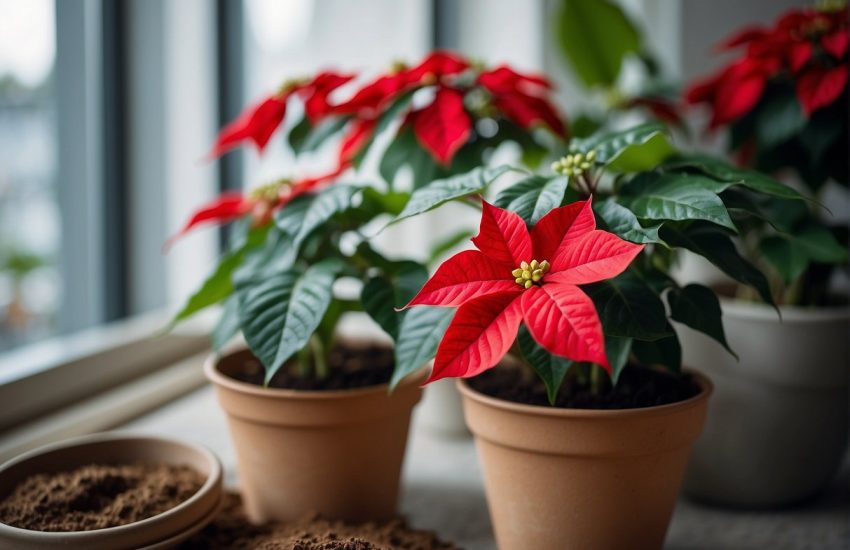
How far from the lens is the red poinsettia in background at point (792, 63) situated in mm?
849

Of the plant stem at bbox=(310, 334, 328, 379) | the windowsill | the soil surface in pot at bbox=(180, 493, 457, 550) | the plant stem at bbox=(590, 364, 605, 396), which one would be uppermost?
the plant stem at bbox=(590, 364, 605, 396)

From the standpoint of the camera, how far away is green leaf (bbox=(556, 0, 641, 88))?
4.68 feet

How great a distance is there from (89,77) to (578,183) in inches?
35.2

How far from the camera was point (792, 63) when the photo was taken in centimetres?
89

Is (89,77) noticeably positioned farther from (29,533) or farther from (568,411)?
(568,411)

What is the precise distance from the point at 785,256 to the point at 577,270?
400 millimetres

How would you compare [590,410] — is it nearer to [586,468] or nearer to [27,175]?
[586,468]

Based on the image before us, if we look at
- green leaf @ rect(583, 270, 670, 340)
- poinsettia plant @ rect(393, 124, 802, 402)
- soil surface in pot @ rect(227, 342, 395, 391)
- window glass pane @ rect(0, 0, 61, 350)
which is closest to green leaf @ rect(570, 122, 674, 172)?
poinsettia plant @ rect(393, 124, 802, 402)

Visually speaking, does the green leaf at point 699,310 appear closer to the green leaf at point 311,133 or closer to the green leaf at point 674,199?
the green leaf at point 674,199

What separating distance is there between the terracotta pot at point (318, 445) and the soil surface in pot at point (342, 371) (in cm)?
6

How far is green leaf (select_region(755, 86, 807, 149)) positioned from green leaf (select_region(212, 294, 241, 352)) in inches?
26.0

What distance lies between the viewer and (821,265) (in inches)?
37.8

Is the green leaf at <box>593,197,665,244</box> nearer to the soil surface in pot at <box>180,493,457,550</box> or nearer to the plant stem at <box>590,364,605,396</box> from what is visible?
the plant stem at <box>590,364,605,396</box>

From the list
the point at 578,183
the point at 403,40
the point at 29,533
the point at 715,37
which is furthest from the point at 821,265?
the point at 715,37
